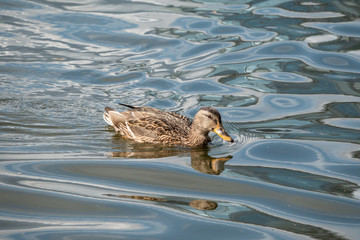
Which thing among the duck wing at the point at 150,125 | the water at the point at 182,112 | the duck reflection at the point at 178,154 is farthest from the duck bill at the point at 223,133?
the duck wing at the point at 150,125

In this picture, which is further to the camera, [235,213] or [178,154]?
[178,154]

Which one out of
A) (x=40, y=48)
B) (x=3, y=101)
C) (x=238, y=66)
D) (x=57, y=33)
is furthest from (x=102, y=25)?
(x=3, y=101)

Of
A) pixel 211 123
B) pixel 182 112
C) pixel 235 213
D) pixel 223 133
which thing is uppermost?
pixel 182 112

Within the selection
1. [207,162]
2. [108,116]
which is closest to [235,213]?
[207,162]

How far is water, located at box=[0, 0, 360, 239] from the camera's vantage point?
6.27 metres

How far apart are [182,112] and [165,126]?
126 centimetres

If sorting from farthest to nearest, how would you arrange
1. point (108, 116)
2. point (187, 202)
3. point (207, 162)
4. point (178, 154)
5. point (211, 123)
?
point (108, 116), point (211, 123), point (178, 154), point (207, 162), point (187, 202)

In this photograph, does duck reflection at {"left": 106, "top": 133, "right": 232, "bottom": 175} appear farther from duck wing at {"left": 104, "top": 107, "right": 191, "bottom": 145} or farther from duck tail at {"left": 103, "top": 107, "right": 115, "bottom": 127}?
duck tail at {"left": 103, "top": 107, "right": 115, "bottom": 127}

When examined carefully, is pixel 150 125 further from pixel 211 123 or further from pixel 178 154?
pixel 211 123

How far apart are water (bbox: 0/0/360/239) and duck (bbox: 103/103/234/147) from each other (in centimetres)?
24

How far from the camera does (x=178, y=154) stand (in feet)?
29.2

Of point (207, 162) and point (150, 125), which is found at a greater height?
point (150, 125)

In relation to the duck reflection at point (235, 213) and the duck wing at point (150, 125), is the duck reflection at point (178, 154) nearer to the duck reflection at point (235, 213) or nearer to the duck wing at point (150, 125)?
the duck wing at point (150, 125)

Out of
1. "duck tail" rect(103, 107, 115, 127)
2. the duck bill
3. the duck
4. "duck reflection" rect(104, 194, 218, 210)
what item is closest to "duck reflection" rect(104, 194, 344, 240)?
"duck reflection" rect(104, 194, 218, 210)
